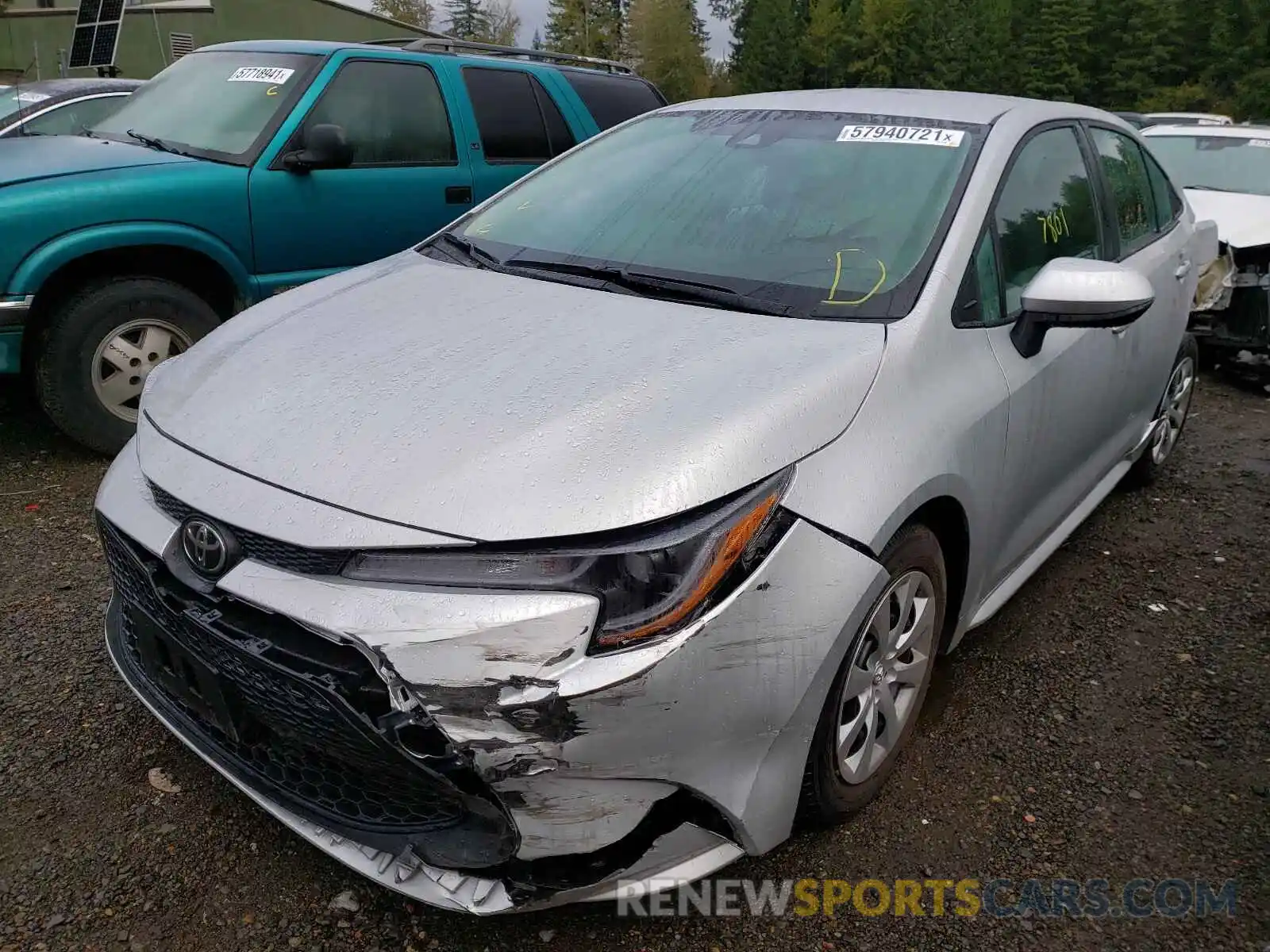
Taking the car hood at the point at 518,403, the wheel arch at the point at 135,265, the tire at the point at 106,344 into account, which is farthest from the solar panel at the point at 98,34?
the car hood at the point at 518,403

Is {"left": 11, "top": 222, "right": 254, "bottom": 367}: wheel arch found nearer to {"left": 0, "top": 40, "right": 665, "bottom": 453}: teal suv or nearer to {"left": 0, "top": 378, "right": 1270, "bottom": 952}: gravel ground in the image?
{"left": 0, "top": 40, "right": 665, "bottom": 453}: teal suv

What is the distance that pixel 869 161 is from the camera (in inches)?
105

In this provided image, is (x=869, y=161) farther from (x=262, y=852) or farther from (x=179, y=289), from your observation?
(x=179, y=289)

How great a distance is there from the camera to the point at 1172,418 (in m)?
4.29

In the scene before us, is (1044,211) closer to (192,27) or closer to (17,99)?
(17,99)

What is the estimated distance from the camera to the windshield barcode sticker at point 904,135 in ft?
8.78

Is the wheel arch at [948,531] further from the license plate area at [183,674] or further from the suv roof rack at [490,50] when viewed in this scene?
the suv roof rack at [490,50]

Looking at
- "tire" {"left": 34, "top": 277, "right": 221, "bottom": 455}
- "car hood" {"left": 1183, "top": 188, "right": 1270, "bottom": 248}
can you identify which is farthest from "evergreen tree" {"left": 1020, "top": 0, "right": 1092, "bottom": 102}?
"tire" {"left": 34, "top": 277, "right": 221, "bottom": 455}

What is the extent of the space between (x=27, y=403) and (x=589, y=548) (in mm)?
4477

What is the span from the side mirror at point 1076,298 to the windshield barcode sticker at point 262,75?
382 cm

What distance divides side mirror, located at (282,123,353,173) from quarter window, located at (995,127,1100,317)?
3.05 metres

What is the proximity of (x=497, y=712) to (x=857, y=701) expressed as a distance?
2.99 ft

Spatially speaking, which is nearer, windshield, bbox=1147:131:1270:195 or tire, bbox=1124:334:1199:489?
tire, bbox=1124:334:1199:489

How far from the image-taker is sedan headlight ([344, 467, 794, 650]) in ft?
5.30
